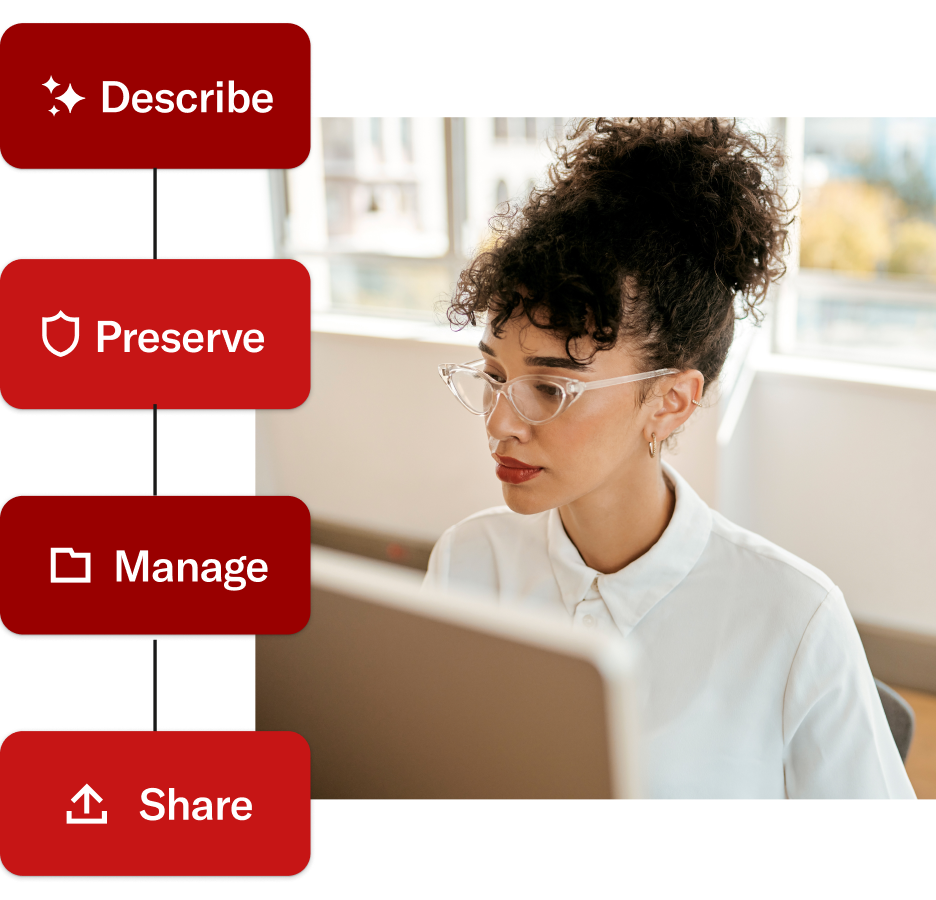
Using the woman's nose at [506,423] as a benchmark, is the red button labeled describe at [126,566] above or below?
below

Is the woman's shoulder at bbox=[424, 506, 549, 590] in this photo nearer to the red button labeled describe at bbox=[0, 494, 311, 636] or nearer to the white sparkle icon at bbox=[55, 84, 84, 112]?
the red button labeled describe at bbox=[0, 494, 311, 636]

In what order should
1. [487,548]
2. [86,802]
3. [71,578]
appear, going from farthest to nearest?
[487,548] < [71,578] < [86,802]

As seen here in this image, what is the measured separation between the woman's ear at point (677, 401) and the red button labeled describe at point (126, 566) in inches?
19.7

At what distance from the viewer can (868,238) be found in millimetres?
3027

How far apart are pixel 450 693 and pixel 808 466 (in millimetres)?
2729

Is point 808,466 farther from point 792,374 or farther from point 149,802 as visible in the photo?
point 149,802

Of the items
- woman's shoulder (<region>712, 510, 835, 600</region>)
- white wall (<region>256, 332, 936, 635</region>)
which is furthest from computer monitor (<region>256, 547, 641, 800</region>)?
white wall (<region>256, 332, 936, 635</region>)

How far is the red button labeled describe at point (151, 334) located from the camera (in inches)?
34.8

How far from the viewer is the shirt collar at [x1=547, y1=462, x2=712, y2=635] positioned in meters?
1.13

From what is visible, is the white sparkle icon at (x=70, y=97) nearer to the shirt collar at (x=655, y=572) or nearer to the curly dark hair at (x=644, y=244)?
the curly dark hair at (x=644, y=244)

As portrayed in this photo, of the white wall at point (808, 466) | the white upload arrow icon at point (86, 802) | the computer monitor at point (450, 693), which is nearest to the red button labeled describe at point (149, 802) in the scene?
the white upload arrow icon at point (86, 802)

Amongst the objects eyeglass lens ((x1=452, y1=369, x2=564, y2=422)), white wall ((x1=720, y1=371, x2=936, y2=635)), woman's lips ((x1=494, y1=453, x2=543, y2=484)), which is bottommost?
white wall ((x1=720, y1=371, x2=936, y2=635))

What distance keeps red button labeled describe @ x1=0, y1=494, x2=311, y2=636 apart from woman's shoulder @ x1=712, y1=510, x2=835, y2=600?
55cm

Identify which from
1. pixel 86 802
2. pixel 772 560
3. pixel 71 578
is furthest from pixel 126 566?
pixel 772 560
